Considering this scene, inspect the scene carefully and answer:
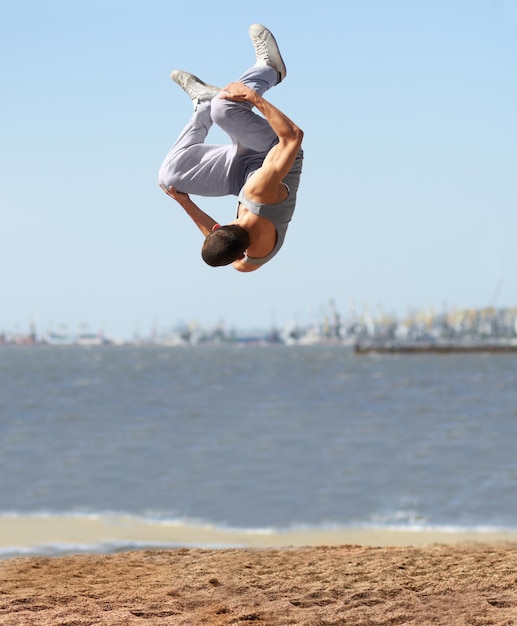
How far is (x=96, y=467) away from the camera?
18422 mm

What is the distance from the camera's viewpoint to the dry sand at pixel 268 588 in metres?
6.69

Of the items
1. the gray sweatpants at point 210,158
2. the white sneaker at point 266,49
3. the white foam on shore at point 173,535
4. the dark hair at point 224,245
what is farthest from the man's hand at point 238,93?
the white foam on shore at point 173,535

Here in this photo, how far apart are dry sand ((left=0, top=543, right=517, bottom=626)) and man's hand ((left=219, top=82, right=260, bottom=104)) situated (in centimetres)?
375

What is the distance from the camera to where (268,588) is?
24.8ft

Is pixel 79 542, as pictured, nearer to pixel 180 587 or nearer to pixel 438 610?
pixel 180 587

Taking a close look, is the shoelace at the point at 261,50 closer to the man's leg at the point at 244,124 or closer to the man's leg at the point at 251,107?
the man's leg at the point at 251,107

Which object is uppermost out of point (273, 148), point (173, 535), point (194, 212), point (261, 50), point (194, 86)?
point (261, 50)

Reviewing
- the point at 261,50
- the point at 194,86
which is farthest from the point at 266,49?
the point at 194,86

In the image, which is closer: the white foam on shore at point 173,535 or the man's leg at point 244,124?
the man's leg at point 244,124

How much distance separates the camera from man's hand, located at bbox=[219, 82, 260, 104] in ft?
14.2

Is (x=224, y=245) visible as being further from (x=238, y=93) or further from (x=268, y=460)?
(x=268, y=460)

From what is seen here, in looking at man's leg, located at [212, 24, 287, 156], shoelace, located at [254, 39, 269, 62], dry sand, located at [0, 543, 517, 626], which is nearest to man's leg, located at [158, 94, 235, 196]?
man's leg, located at [212, 24, 287, 156]

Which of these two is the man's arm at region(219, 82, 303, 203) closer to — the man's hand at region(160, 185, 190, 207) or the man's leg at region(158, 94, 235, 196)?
the man's leg at region(158, 94, 235, 196)

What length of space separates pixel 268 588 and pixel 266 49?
14.4 ft
